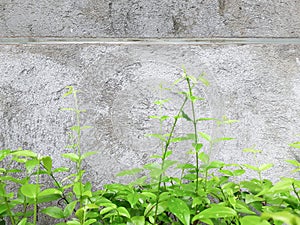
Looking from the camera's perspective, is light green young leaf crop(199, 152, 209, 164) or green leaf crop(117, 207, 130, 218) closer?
green leaf crop(117, 207, 130, 218)

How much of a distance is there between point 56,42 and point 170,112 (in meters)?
0.64

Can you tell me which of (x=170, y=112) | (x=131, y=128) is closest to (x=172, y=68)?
(x=170, y=112)

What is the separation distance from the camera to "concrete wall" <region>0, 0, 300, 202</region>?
1537 mm

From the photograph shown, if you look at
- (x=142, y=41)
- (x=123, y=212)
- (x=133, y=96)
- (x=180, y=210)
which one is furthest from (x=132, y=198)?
(x=142, y=41)

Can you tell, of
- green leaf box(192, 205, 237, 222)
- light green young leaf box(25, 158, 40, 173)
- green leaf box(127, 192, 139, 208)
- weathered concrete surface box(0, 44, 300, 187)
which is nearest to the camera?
green leaf box(192, 205, 237, 222)

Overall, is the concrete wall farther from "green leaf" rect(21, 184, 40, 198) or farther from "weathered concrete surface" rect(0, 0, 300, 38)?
"green leaf" rect(21, 184, 40, 198)

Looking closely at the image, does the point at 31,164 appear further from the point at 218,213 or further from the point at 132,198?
the point at 218,213

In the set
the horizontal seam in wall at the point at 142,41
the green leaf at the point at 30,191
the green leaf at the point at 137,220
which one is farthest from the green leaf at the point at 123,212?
the horizontal seam in wall at the point at 142,41

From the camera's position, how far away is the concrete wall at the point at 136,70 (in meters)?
1.54

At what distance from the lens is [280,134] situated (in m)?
1.59

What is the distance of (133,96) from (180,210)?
0.80 m

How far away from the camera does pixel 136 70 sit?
160 cm

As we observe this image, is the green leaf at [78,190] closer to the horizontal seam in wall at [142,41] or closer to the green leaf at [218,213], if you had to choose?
the green leaf at [218,213]

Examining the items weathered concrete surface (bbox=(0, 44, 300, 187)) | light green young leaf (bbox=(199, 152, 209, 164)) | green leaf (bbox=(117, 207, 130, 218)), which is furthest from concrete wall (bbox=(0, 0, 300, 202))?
green leaf (bbox=(117, 207, 130, 218))
